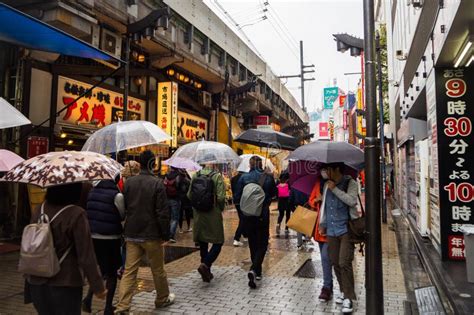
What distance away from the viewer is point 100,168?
346 centimetres

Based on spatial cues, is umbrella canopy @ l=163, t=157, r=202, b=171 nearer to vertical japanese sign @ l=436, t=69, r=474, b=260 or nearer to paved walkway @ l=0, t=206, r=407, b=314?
paved walkway @ l=0, t=206, r=407, b=314

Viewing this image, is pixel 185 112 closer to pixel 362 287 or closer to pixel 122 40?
pixel 122 40

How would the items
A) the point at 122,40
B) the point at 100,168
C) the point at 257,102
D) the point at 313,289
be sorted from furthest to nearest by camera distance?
the point at 257,102 → the point at 122,40 → the point at 313,289 → the point at 100,168

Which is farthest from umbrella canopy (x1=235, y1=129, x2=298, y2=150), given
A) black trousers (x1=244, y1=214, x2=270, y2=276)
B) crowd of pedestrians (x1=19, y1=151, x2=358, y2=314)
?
black trousers (x1=244, y1=214, x2=270, y2=276)

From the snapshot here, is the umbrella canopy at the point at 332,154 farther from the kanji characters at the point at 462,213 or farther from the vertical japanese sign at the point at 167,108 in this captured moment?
the vertical japanese sign at the point at 167,108

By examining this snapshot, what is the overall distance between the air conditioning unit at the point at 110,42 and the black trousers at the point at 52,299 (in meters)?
8.82

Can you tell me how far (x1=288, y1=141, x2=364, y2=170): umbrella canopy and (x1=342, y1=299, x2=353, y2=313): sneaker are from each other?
5.79 ft

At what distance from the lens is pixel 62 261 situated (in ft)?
10.0

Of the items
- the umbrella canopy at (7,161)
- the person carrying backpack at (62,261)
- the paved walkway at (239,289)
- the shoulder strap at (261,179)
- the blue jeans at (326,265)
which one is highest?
the umbrella canopy at (7,161)

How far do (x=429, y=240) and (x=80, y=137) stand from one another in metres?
9.81

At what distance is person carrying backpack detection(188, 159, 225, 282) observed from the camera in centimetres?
614

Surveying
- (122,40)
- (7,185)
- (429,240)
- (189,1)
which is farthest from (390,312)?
(189,1)

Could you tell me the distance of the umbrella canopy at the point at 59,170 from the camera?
3.05 m

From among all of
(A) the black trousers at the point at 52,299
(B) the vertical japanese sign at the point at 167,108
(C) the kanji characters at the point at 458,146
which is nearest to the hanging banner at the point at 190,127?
(B) the vertical japanese sign at the point at 167,108
